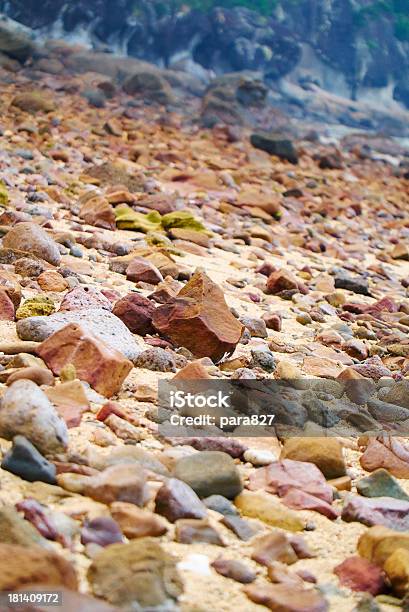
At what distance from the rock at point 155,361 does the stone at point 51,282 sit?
0.87 m

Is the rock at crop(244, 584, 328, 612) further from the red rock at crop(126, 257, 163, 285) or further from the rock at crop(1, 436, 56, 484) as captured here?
the red rock at crop(126, 257, 163, 285)

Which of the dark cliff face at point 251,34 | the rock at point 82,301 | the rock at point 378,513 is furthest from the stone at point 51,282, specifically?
the dark cliff face at point 251,34

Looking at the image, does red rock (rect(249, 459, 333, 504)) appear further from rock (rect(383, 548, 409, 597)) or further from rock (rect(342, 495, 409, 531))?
rock (rect(383, 548, 409, 597))

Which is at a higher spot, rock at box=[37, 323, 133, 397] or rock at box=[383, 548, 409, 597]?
rock at box=[383, 548, 409, 597]

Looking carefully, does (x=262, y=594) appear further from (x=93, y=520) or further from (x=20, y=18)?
(x=20, y=18)

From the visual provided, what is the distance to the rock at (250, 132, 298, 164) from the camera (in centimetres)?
1482

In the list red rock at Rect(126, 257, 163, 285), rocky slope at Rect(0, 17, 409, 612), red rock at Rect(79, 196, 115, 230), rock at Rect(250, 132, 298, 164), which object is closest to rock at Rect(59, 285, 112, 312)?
rocky slope at Rect(0, 17, 409, 612)

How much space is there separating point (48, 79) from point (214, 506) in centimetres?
1740

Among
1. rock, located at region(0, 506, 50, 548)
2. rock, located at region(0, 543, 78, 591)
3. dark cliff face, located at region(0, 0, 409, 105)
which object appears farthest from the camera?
dark cliff face, located at region(0, 0, 409, 105)

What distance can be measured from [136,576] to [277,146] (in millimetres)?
14088

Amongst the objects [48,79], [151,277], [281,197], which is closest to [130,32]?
[48,79]

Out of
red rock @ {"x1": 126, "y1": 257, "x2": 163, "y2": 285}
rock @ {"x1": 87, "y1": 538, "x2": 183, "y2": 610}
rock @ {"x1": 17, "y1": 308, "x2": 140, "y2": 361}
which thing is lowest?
red rock @ {"x1": 126, "y1": 257, "x2": 163, "y2": 285}

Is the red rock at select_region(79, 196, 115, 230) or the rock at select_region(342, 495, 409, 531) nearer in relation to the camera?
the rock at select_region(342, 495, 409, 531)

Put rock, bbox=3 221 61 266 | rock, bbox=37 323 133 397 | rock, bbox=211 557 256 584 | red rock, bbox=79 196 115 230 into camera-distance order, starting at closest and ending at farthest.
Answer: rock, bbox=211 557 256 584, rock, bbox=37 323 133 397, rock, bbox=3 221 61 266, red rock, bbox=79 196 115 230
